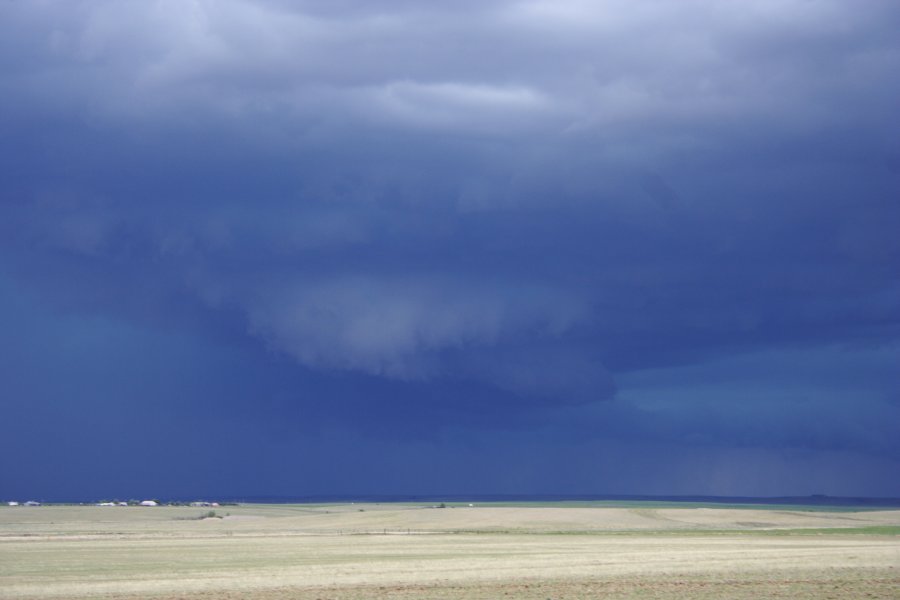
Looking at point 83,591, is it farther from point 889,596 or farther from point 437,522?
point 437,522

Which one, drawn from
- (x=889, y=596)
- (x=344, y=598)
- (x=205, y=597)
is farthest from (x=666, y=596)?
(x=205, y=597)

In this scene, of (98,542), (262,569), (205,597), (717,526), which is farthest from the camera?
(717,526)

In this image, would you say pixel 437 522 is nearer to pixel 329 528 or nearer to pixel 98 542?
pixel 329 528

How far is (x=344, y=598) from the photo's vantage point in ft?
119

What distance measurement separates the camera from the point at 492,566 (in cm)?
5041

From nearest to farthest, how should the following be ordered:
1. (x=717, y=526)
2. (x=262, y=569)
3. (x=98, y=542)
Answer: (x=262, y=569)
(x=98, y=542)
(x=717, y=526)

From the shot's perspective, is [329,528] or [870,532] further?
[329,528]

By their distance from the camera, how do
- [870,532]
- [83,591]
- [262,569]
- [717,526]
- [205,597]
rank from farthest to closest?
[717,526] < [870,532] < [262,569] < [83,591] < [205,597]

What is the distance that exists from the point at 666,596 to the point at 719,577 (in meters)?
8.58

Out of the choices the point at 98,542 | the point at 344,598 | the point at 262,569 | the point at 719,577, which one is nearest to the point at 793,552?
the point at 719,577

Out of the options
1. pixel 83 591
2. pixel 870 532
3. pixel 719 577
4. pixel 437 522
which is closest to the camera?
pixel 83 591

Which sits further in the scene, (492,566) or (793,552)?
(793,552)

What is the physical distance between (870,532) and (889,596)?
214 ft

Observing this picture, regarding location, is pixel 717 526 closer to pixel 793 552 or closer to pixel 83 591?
pixel 793 552
